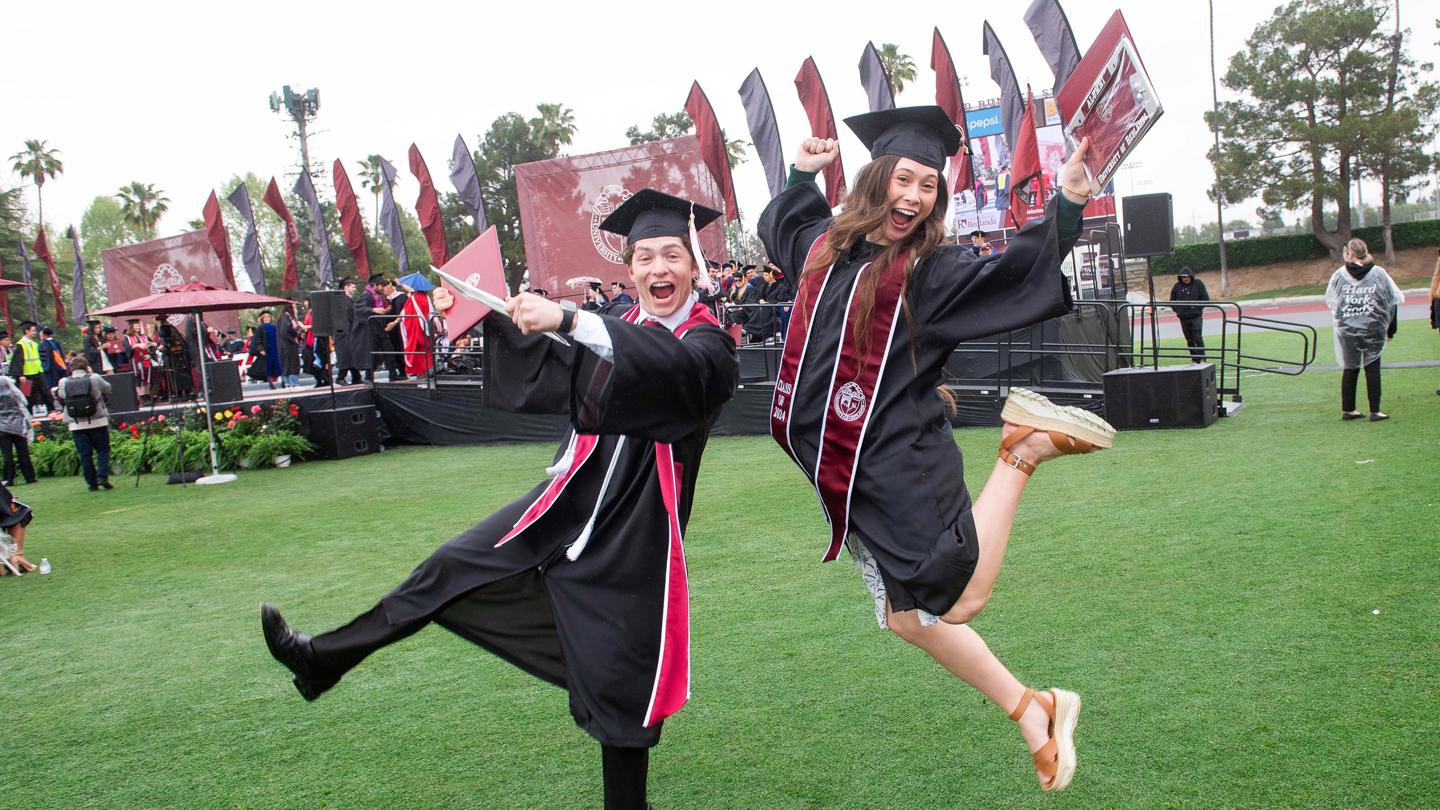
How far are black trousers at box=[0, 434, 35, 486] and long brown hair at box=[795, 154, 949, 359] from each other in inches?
526

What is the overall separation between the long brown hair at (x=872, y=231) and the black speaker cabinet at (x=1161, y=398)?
8419 millimetres

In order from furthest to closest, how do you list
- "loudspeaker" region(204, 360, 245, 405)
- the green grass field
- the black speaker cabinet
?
1. "loudspeaker" region(204, 360, 245, 405)
2. the black speaker cabinet
3. the green grass field

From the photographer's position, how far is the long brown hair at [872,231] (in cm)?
271

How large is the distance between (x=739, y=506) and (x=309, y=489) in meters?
5.61

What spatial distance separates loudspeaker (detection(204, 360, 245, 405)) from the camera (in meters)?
13.7

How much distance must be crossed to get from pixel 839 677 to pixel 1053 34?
1399 cm

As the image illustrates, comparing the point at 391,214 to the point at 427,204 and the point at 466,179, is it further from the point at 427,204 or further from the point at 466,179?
the point at 466,179

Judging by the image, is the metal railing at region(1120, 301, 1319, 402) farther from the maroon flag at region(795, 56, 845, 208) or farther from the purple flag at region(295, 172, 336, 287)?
the purple flag at region(295, 172, 336, 287)

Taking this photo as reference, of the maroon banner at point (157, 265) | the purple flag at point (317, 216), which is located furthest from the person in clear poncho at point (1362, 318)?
the maroon banner at point (157, 265)

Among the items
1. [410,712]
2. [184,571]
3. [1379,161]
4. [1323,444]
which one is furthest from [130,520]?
[1379,161]

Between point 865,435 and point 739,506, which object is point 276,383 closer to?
point 739,506

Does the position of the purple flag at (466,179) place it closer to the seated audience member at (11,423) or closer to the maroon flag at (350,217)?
the maroon flag at (350,217)

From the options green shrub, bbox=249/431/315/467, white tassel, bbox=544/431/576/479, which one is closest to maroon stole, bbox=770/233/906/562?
white tassel, bbox=544/431/576/479

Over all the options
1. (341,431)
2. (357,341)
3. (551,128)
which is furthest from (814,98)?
(551,128)
